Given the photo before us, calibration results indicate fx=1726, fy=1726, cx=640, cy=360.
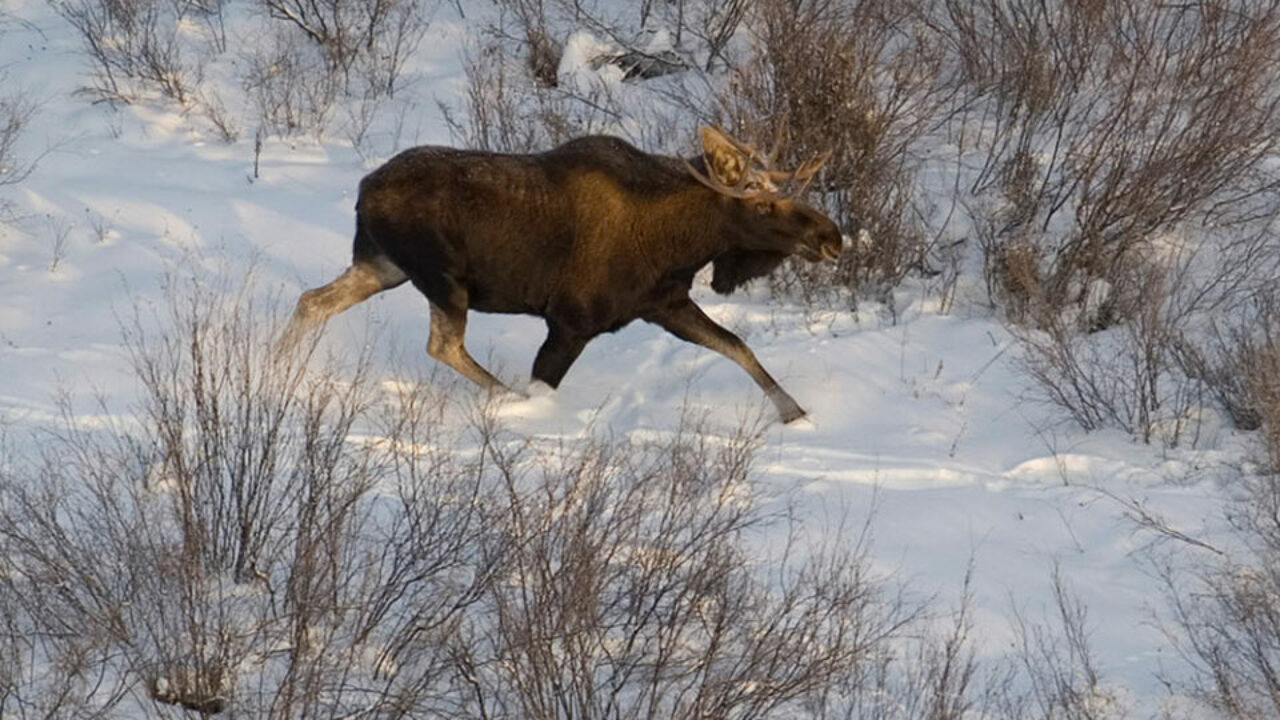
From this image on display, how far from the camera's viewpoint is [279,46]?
15.8 metres

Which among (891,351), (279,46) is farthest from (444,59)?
(891,351)

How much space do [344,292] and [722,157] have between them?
2.41 meters

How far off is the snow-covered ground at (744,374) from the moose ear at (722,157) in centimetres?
121

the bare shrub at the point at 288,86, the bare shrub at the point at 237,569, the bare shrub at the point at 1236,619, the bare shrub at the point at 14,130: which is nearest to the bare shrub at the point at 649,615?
the bare shrub at the point at 237,569

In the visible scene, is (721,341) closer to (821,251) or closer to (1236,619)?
(821,251)

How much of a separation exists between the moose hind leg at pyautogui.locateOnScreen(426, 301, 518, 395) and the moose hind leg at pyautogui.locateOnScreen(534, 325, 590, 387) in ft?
0.83

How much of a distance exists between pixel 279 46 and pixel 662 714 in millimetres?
11139

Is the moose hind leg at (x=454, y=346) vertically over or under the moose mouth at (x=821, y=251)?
under

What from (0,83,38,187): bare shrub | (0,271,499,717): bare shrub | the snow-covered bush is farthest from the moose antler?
(0,83,38,187): bare shrub

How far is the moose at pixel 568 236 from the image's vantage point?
32.0 feet

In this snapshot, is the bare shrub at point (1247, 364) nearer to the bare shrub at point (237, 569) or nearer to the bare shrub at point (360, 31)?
the bare shrub at point (237, 569)

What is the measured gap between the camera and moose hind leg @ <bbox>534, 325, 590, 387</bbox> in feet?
33.0

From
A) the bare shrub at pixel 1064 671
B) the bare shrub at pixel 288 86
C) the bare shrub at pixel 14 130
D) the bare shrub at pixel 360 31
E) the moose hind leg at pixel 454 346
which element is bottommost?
the bare shrub at pixel 1064 671

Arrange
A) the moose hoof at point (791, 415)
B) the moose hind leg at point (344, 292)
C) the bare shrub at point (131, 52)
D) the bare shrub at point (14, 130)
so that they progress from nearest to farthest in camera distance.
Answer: the moose hoof at point (791, 415) < the moose hind leg at point (344, 292) < the bare shrub at point (14, 130) < the bare shrub at point (131, 52)
